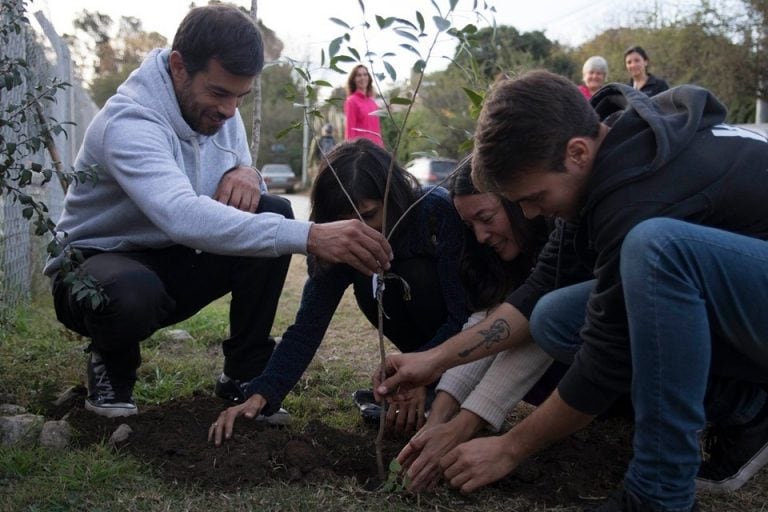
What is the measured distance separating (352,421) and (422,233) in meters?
0.75

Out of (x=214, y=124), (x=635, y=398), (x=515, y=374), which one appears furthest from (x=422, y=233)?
(x=635, y=398)

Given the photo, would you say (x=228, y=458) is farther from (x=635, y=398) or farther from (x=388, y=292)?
(x=635, y=398)

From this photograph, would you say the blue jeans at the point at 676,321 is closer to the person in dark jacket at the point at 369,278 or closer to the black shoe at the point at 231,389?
the person in dark jacket at the point at 369,278

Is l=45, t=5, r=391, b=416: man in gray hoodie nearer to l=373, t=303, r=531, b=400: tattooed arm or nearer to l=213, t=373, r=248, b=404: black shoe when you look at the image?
l=213, t=373, r=248, b=404: black shoe

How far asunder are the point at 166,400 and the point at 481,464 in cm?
150

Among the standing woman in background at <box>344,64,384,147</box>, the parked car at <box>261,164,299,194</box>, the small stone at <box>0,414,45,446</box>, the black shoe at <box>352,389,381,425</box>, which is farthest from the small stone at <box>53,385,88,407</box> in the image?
the parked car at <box>261,164,299,194</box>

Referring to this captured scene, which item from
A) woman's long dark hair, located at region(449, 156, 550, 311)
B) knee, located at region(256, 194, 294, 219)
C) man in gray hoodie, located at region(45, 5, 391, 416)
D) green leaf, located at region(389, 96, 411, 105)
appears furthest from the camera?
knee, located at region(256, 194, 294, 219)

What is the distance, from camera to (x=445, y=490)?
2.29 metres

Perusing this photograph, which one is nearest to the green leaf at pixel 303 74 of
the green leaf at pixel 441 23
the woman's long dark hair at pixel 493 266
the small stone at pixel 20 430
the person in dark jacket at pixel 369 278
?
the person in dark jacket at pixel 369 278

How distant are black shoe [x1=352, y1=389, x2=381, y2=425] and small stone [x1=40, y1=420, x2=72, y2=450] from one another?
1.01 metres

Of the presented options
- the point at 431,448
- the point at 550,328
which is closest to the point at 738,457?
the point at 550,328

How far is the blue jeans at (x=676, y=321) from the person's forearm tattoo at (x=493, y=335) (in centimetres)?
65

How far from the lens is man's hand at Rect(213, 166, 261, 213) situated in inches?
116

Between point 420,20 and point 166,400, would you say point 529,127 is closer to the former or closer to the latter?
point 420,20
